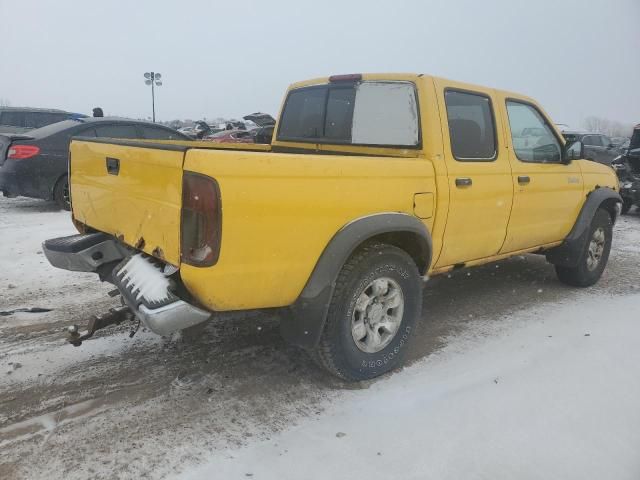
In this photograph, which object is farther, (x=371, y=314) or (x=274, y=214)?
(x=371, y=314)

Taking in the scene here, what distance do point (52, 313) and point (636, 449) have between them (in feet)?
13.9

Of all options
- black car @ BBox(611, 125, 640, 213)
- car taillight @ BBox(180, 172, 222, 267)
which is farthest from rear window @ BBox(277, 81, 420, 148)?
black car @ BBox(611, 125, 640, 213)

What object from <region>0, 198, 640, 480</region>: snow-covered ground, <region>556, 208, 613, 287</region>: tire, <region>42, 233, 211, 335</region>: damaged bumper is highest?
<region>42, 233, 211, 335</region>: damaged bumper

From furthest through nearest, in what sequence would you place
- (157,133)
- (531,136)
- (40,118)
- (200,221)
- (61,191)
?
(40,118)
(157,133)
(61,191)
(531,136)
(200,221)

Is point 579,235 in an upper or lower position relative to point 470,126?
lower

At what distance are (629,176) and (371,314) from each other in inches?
398

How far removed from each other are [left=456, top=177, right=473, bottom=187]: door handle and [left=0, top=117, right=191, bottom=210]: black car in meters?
6.87

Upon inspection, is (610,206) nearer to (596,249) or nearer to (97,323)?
(596,249)

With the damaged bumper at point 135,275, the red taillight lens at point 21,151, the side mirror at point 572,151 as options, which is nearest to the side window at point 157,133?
the red taillight lens at point 21,151

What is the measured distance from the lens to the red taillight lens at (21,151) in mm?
8000

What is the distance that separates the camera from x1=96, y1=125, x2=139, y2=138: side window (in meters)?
8.62

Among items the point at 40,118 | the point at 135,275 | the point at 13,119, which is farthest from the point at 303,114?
the point at 13,119

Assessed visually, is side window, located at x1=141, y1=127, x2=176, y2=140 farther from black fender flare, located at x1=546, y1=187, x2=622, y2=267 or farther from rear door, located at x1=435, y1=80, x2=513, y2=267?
black fender flare, located at x1=546, y1=187, x2=622, y2=267

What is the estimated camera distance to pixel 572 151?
472 centimetres
